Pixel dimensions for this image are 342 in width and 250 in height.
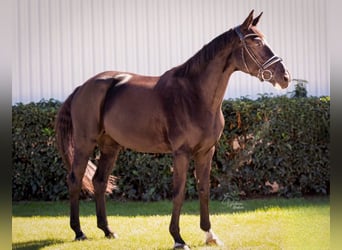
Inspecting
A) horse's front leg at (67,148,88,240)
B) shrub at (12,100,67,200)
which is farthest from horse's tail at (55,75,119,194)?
shrub at (12,100,67,200)

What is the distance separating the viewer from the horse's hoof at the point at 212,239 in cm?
319

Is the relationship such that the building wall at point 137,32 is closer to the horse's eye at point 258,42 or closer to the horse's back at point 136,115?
the horse's back at point 136,115

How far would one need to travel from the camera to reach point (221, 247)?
3.14 metres

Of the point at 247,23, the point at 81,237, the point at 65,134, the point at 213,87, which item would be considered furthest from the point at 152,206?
the point at 247,23

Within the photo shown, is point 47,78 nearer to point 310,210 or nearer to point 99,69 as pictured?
point 99,69

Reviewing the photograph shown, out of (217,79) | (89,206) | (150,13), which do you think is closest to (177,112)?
(217,79)

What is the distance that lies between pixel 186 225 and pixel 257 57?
1.47 metres

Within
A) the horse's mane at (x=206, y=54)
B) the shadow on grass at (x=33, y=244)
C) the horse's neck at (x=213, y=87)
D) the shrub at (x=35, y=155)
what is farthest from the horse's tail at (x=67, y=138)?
the horse's neck at (x=213, y=87)

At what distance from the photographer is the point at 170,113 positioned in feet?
10.3

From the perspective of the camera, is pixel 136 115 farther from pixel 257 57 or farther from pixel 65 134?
pixel 257 57

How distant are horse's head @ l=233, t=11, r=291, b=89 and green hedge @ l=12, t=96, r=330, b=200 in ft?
5.24

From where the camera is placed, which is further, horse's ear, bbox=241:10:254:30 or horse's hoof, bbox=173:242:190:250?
horse's hoof, bbox=173:242:190:250

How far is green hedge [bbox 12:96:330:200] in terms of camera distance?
179 inches

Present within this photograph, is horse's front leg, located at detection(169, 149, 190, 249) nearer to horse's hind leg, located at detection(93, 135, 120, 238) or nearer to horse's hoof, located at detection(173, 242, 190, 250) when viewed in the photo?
horse's hoof, located at detection(173, 242, 190, 250)
